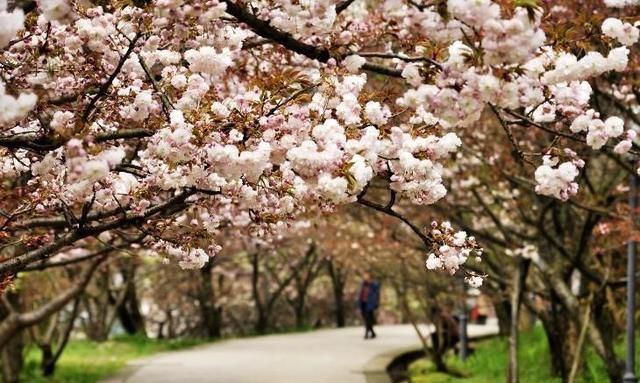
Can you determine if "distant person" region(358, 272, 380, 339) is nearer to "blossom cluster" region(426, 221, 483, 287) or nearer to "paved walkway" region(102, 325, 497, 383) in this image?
"paved walkway" region(102, 325, 497, 383)

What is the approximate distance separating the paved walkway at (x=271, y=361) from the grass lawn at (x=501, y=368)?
106 centimetres

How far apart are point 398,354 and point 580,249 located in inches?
290

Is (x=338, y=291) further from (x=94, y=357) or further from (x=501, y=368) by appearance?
(x=501, y=368)

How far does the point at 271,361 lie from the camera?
1567 cm

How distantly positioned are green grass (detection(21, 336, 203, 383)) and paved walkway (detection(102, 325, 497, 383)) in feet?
1.53

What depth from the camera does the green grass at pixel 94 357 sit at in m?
14.2

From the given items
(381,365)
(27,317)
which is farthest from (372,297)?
(27,317)

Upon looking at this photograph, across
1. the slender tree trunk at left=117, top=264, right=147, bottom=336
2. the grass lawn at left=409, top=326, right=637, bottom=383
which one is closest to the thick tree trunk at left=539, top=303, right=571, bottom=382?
the grass lawn at left=409, top=326, right=637, bottom=383

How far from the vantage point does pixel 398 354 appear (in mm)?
17891

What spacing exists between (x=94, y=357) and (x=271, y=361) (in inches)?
145

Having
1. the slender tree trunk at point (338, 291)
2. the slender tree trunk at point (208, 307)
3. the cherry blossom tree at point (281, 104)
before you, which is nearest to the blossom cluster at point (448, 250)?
the cherry blossom tree at point (281, 104)

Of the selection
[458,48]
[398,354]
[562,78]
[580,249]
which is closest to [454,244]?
[562,78]

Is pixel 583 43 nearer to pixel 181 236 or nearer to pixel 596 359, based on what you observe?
pixel 181 236

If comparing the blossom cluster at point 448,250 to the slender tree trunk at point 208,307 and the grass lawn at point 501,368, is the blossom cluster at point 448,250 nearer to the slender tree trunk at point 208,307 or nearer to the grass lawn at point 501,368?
the grass lawn at point 501,368
